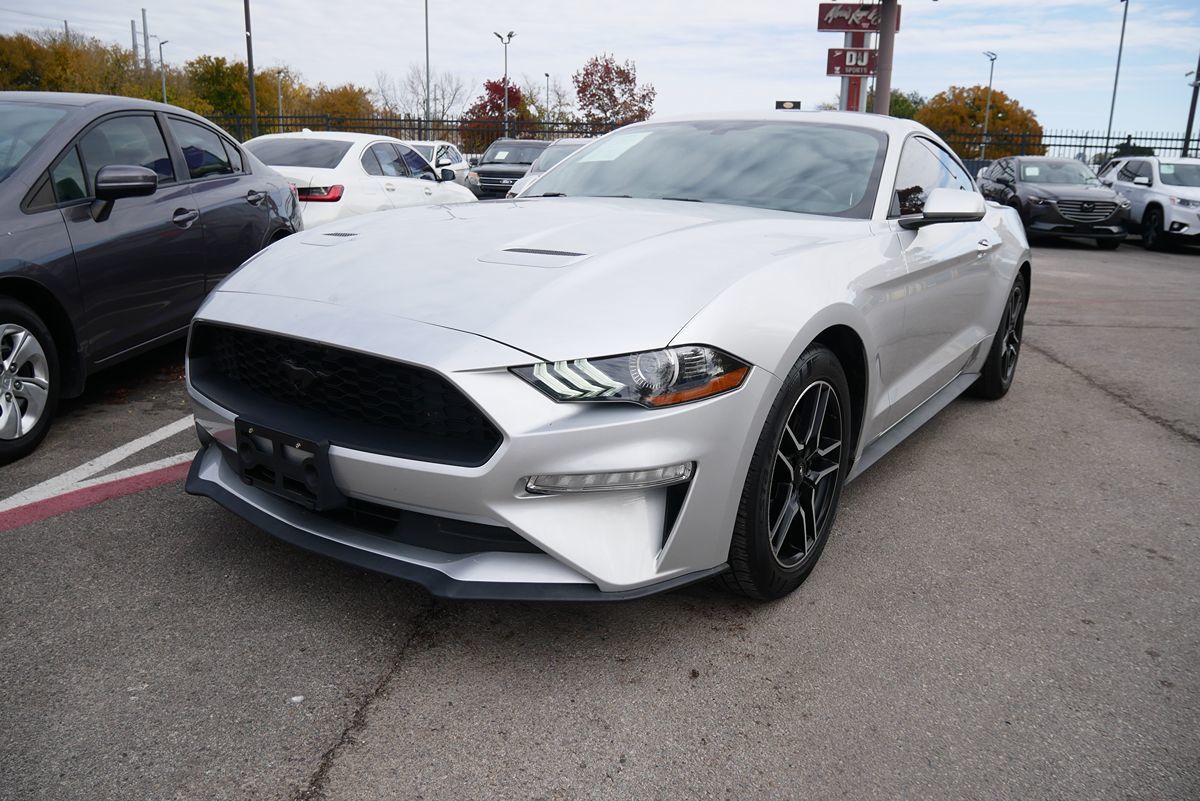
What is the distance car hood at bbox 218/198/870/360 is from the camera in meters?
2.25

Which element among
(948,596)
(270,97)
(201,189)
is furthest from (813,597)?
(270,97)

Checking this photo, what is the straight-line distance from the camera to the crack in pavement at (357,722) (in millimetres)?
1910

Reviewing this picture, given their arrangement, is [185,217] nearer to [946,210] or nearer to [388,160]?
[946,210]

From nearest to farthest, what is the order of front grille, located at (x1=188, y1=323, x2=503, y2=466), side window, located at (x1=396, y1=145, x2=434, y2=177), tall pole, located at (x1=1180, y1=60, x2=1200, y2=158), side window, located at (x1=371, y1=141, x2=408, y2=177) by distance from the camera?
front grille, located at (x1=188, y1=323, x2=503, y2=466)
side window, located at (x1=371, y1=141, x2=408, y2=177)
side window, located at (x1=396, y1=145, x2=434, y2=177)
tall pole, located at (x1=1180, y1=60, x2=1200, y2=158)

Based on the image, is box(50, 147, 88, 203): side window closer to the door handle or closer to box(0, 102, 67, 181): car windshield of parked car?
box(0, 102, 67, 181): car windshield of parked car

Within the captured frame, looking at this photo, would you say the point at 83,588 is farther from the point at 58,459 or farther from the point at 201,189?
the point at 201,189

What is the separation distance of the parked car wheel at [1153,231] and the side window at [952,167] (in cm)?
1338

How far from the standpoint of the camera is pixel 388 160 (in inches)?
364

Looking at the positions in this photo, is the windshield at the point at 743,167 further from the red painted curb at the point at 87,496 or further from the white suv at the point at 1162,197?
the white suv at the point at 1162,197

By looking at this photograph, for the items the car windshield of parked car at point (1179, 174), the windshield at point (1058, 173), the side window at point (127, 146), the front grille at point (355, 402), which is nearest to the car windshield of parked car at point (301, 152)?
the side window at point (127, 146)

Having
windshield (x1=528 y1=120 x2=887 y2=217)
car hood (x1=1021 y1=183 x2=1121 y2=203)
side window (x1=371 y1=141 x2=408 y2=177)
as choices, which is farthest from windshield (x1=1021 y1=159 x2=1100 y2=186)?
windshield (x1=528 y1=120 x2=887 y2=217)

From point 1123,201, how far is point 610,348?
644 inches

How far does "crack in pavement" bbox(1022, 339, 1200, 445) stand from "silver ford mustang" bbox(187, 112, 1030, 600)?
8.09 feet

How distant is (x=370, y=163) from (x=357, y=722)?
7505mm
